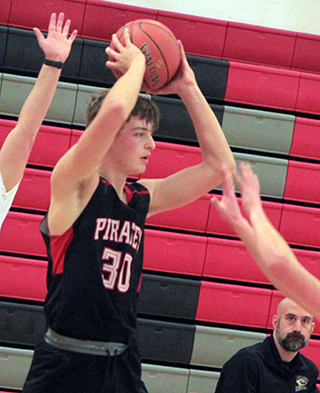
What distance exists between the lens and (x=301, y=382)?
356cm

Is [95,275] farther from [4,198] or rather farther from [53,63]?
[53,63]

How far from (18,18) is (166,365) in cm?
309

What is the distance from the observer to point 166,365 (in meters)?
4.37

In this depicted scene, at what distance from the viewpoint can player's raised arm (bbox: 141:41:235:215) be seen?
2035mm

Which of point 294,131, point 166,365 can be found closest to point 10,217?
point 166,365

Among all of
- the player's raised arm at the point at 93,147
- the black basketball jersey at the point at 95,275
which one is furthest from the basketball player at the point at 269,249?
the black basketball jersey at the point at 95,275

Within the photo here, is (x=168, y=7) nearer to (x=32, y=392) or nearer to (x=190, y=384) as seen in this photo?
(x=190, y=384)

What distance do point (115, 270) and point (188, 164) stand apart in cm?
286

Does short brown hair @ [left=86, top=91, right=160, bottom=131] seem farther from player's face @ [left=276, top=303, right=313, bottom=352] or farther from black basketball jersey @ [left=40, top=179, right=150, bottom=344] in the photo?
player's face @ [left=276, top=303, right=313, bottom=352]

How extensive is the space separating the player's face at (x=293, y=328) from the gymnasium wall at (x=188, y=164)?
75cm

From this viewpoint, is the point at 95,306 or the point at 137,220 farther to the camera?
the point at 137,220

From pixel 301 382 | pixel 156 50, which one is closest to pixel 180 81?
pixel 156 50

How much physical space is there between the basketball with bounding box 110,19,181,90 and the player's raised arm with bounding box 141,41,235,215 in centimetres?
5

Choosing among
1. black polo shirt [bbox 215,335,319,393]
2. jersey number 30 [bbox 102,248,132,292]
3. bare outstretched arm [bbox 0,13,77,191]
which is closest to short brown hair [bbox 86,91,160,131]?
bare outstretched arm [bbox 0,13,77,191]
